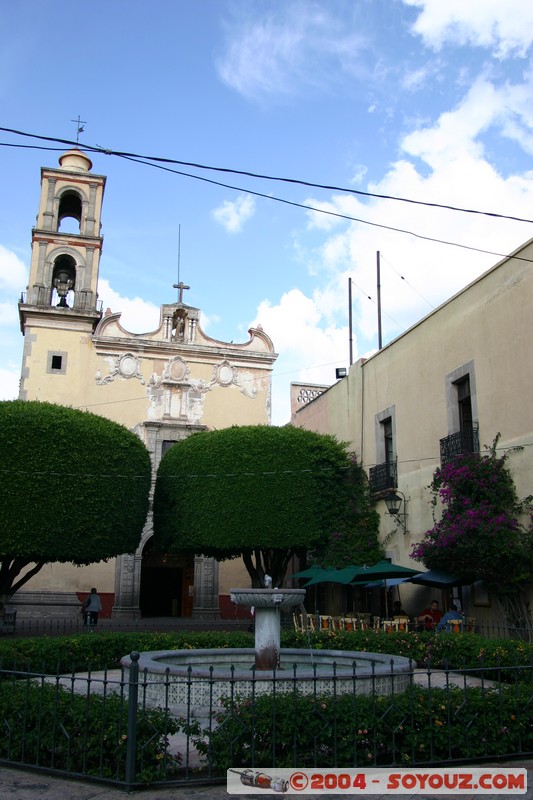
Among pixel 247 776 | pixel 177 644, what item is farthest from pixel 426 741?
pixel 177 644

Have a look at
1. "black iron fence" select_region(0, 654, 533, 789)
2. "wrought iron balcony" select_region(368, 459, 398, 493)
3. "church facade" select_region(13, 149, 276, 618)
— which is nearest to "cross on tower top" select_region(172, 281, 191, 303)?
"church facade" select_region(13, 149, 276, 618)

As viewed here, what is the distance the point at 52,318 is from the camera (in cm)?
2792

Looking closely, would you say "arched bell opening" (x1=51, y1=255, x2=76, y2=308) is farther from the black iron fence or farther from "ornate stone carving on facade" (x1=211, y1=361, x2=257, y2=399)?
the black iron fence

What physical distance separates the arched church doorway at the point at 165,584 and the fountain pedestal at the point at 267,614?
20.0 meters

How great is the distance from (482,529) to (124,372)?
17.5 m

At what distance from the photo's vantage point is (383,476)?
68.2ft

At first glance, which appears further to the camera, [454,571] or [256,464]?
[256,464]

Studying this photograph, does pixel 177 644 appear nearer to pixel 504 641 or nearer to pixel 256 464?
pixel 504 641

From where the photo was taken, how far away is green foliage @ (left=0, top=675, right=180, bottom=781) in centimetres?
562

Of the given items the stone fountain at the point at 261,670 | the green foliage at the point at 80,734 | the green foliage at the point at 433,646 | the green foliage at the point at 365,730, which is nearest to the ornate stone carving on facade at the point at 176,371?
the green foliage at the point at 433,646

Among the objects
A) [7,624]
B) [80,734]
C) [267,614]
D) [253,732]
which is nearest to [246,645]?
[267,614]

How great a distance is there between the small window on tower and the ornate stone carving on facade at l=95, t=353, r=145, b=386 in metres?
1.29

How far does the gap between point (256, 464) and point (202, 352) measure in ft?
29.8

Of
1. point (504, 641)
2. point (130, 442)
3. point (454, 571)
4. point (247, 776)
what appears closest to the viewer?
point (247, 776)
